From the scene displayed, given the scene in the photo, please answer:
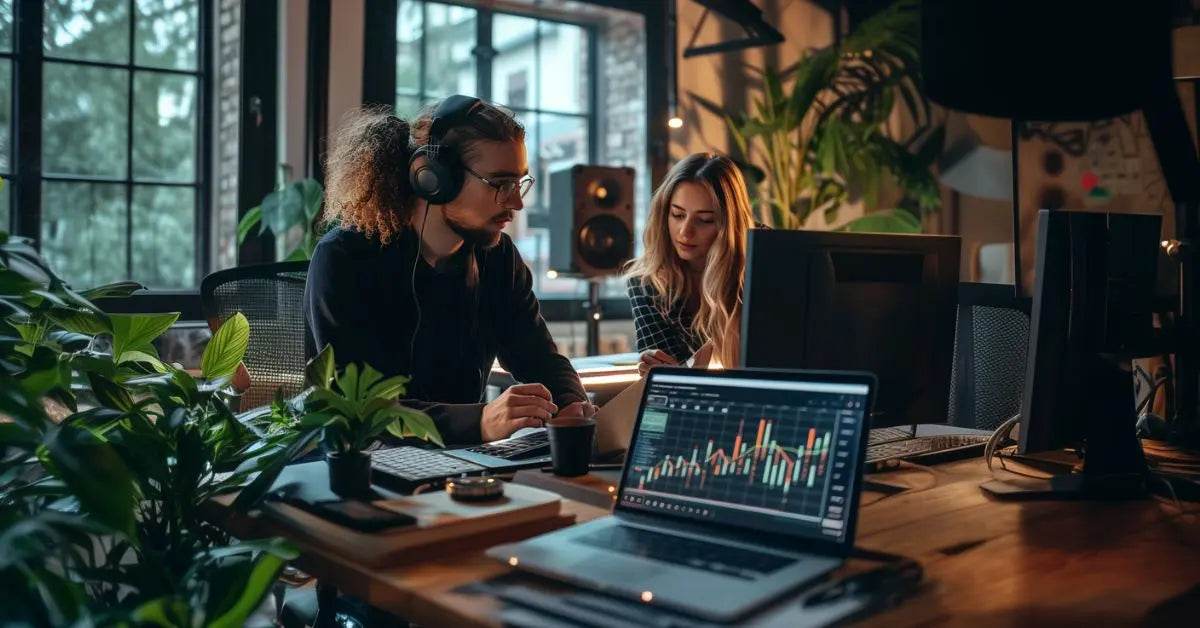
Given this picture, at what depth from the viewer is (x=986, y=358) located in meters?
2.00

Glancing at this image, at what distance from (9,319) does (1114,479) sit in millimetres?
1372

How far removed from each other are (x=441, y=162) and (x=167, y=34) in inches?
75.8

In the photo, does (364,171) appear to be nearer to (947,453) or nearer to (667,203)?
(667,203)

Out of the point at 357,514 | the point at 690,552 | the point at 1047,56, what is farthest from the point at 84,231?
the point at 1047,56

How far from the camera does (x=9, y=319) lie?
46.3 inches

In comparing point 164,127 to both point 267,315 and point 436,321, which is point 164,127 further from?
point 436,321

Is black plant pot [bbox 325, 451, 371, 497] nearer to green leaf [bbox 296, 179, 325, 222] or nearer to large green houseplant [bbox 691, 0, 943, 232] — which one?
green leaf [bbox 296, 179, 325, 222]

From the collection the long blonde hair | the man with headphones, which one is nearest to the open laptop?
the man with headphones

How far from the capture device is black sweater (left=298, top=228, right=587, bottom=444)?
1.92 m

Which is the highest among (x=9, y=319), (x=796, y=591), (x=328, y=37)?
(x=328, y=37)

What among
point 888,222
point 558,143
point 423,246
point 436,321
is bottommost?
point 436,321

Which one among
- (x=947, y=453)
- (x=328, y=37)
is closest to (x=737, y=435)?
(x=947, y=453)

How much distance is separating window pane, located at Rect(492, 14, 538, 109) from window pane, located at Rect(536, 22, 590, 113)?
0.04 metres

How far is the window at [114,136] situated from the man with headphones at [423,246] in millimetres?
1551
